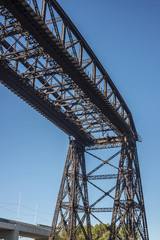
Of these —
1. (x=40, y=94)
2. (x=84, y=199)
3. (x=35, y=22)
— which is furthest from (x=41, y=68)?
(x=84, y=199)

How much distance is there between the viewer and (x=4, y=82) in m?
24.8

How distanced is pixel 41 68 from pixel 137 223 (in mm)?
17482

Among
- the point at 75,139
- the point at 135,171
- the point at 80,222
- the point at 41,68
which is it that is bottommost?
the point at 80,222

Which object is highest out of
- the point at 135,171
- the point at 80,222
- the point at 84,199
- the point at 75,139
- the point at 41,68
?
the point at 41,68

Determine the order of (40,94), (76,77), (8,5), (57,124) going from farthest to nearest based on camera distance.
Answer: (57,124) < (40,94) < (76,77) < (8,5)

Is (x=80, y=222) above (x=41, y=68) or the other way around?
the other way around

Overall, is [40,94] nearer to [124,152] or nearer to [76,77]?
[76,77]

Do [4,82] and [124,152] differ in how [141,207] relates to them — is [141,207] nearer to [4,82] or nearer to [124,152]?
[124,152]

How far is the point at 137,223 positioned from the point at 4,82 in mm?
18328

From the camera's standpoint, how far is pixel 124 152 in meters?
33.5

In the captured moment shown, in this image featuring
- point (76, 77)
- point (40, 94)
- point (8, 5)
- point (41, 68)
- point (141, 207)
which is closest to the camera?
point (8, 5)

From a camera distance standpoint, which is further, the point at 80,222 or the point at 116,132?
the point at 116,132

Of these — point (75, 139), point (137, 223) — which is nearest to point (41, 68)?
point (75, 139)

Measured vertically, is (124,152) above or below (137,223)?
above
